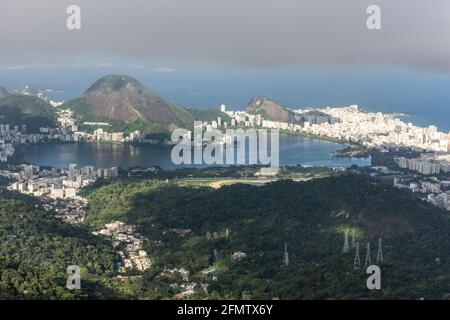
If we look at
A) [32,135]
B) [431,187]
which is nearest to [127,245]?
[431,187]

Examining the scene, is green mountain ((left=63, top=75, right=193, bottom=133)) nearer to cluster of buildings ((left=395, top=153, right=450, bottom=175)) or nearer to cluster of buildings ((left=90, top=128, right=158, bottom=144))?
cluster of buildings ((left=90, top=128, right=158, bottom=144))

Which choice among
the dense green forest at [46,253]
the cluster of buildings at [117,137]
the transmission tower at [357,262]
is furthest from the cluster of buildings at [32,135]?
the transmission tower at [357,262]

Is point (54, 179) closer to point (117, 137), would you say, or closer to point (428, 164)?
point (117, 137)

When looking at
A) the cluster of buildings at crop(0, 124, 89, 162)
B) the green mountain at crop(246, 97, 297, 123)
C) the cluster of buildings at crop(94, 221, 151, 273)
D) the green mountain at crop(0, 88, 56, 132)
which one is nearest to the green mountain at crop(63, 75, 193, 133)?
the green mountain at crop(0, 88, 56, 132)

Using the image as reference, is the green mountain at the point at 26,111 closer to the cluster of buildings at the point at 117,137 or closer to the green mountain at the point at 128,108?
the green mountain at the point at 128,108
